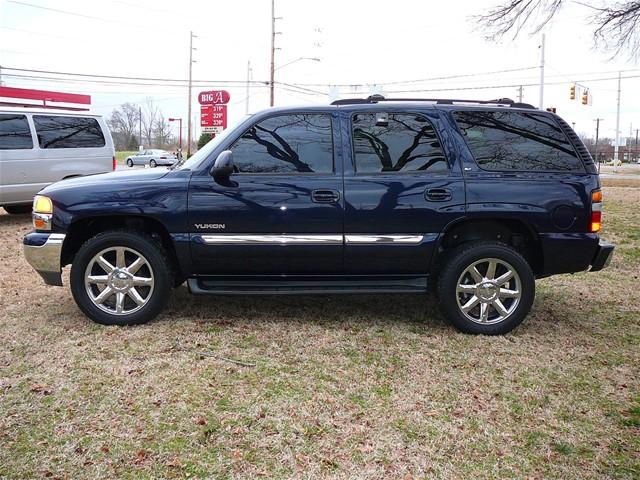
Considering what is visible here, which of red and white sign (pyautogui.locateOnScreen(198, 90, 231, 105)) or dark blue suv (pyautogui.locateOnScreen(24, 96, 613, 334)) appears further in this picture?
red and white sign (pyautogui.locateOnScreen(198, 90, 231, 105))

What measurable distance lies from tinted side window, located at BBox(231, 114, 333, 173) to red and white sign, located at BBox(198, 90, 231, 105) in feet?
58.5

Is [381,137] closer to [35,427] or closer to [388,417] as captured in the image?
[388,417]

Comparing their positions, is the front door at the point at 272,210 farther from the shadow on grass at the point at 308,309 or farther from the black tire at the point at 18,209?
the black tire at the point at 18,209

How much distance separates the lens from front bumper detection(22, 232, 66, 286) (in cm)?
446

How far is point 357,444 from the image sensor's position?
2.89 metres

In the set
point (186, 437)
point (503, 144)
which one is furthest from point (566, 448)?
point (503, 144)

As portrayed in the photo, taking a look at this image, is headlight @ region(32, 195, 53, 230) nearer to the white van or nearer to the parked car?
the white van

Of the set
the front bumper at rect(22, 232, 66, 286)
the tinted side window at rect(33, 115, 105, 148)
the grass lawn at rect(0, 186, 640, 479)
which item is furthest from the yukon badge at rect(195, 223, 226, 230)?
the tinted side window at rect(33, 115, 105, 148)

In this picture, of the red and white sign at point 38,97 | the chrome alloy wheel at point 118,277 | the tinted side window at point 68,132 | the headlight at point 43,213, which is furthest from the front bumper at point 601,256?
the red and white sign at point 38,97

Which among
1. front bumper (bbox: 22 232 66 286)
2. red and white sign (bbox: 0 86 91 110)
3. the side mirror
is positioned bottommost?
front bumper (bbox: 22 232 66 286)

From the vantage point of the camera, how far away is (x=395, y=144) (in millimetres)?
4504

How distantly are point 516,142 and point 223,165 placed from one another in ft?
7.76

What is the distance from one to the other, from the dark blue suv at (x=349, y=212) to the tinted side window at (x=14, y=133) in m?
5.98

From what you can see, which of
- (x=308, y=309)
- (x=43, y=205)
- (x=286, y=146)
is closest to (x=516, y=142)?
(x=286, y=146)
